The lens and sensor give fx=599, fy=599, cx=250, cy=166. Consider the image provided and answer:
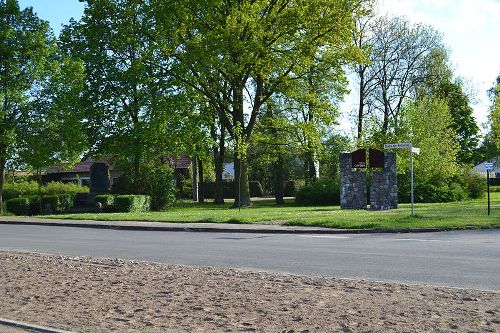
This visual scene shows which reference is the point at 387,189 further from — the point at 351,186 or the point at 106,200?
the point at 106,200

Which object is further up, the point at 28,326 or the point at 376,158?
the point at 376,158

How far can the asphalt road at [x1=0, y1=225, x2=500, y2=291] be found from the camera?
1049 cm

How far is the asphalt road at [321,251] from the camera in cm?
1049

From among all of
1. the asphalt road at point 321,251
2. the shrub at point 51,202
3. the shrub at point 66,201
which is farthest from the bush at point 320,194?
the asphalt road at point 321,251

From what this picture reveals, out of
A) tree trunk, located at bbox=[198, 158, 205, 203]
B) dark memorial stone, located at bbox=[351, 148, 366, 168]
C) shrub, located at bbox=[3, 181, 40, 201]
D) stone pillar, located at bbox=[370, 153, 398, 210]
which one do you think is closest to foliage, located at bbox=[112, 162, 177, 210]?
shrub, located at bbox=[3, 181, 40, 201]

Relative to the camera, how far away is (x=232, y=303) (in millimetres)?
7559

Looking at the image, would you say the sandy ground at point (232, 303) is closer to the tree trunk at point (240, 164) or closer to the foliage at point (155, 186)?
the foliage at point (155, 186)

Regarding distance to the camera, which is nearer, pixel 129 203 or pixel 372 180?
pixel 372 180

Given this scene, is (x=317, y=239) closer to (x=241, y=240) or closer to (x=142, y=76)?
(x=241, y=240)

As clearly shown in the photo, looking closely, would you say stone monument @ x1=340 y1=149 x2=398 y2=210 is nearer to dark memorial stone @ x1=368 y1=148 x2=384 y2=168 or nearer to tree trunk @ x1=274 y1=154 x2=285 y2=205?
dark memorial stone @ x1=368 y1=148 x2=384 y2=168

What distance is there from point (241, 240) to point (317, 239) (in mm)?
2227

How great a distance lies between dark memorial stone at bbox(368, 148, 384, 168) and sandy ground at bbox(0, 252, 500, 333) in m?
22.2

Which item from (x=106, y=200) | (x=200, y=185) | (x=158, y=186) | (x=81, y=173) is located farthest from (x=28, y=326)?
(x=81, y=173)

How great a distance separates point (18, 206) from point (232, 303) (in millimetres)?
31839
